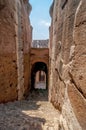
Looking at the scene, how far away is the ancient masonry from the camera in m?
1.66

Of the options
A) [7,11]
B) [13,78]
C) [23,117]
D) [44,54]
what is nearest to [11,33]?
[7,11]

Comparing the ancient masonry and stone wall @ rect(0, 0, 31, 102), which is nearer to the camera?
the ancient masonry

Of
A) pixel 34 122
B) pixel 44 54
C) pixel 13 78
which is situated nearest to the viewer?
pixel 34 122

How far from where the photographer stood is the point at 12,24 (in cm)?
561

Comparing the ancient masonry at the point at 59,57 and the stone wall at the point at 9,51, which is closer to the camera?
the ancient masonry at the point at 59,57

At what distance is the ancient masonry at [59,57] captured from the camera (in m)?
1.66

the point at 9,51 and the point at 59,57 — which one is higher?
the point at 9,51

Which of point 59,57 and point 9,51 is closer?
point 59,57

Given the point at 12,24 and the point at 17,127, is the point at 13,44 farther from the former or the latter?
the point at 17,127

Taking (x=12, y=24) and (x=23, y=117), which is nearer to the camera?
(x=23, y=117)

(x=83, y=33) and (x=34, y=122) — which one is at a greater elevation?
(x=83, y=33)

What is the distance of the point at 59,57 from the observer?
14.5 ft

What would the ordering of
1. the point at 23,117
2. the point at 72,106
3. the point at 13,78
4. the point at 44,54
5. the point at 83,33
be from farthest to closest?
the point at 44,54, the point at 13,78, the point at 23,117, the point at 72,106, the point at 83,33

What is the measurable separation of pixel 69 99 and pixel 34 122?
5.58 ft
